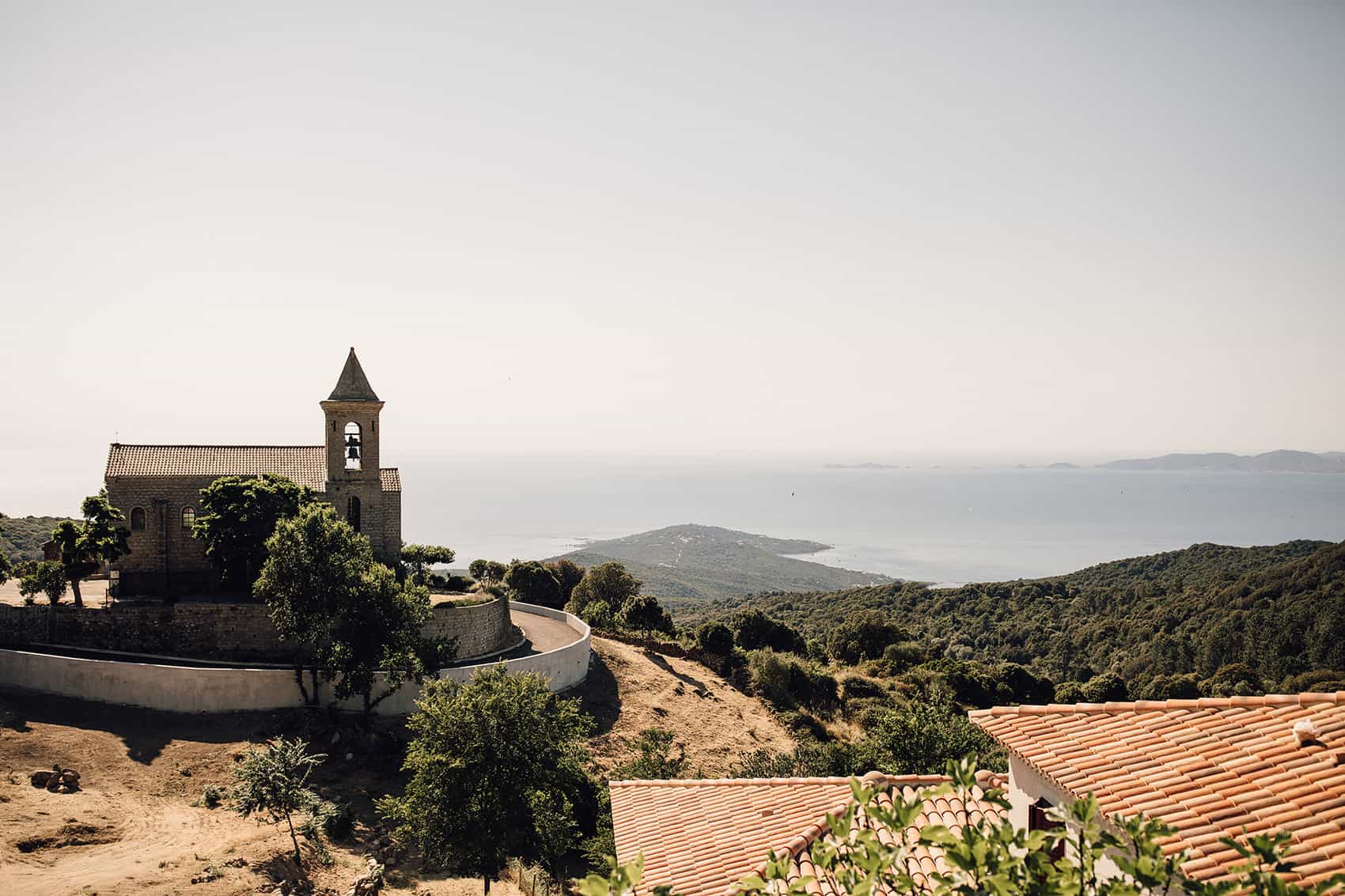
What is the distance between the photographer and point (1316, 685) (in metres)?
37.2

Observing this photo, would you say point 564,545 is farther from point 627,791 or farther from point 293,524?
point 627,791

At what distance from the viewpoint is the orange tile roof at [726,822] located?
9.54 m

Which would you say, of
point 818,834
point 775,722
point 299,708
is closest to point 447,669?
point 299,708

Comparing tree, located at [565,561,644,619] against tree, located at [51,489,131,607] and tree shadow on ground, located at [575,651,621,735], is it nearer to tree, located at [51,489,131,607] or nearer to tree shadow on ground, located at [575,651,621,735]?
tree shadow on ground, located at [575,651,621,735]

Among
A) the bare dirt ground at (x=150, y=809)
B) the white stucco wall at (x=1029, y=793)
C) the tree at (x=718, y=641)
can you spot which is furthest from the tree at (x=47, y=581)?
the white stucco wall at (x=1029, y=793)

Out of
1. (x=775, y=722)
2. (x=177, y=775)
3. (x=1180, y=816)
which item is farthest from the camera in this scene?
(x=775, y=722)

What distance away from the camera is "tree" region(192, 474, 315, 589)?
2812cm

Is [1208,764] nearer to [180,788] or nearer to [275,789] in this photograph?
[275,789]

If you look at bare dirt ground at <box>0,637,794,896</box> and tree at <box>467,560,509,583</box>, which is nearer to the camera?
bare dirt ground at <box>0,637,794,896</box>

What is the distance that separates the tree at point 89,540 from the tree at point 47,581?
1.15 ft

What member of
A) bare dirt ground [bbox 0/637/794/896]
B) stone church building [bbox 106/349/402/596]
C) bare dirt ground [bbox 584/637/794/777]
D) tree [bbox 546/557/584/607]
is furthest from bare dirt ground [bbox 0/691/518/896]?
tree [bbox 546/557/584/607]

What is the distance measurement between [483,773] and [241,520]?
685 inches

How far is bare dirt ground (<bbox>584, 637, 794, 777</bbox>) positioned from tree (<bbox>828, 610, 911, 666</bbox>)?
1512 centimetres

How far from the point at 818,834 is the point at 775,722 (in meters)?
22.8
